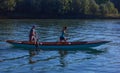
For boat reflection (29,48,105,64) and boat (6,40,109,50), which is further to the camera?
boat (6,40,109,50)

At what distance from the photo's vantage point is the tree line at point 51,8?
114500 millimetres

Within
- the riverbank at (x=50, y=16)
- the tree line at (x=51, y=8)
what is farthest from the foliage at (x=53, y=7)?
the riverbank at (x=50, y=16)

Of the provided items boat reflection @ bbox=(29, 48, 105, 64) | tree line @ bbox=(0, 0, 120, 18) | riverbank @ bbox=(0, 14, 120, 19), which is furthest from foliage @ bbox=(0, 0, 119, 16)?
boat reflection @ bbox=(29, 48, 105, 64)

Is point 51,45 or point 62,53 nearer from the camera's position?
point 62,53

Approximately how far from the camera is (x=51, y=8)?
11938 centimetres

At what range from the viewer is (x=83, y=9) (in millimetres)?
122000

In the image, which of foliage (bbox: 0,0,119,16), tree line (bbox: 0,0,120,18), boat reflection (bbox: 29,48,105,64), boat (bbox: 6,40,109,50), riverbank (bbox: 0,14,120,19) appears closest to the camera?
boat reflection (bbox: 29,48,105,64)

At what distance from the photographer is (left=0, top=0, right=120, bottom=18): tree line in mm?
114500

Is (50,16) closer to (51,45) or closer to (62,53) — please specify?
(51,45)

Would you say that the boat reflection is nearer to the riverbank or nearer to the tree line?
the riverbank

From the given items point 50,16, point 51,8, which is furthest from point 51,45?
point 51,8

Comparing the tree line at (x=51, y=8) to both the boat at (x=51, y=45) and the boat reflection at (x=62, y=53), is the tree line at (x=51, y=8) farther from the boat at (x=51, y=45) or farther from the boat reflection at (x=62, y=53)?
the boat reflection at (x=62, y=53)

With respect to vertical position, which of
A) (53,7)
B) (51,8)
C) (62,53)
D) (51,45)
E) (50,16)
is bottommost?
(50,16)

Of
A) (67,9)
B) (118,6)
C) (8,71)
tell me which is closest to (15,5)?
(67,9)
